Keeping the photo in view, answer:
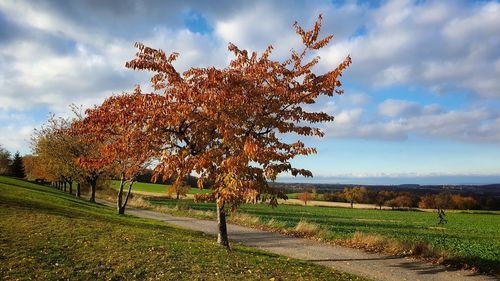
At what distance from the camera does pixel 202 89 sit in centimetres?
1219

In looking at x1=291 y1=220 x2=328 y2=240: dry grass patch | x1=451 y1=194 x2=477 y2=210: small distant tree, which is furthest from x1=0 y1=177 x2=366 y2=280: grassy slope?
x1=451 y1=194 x2=477 y2=210: small distant tree

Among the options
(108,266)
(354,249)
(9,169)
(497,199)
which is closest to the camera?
(108,266)

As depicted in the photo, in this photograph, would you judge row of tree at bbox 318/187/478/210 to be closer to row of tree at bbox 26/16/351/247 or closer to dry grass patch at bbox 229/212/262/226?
dry grass patch at bbox 229/212/262/226

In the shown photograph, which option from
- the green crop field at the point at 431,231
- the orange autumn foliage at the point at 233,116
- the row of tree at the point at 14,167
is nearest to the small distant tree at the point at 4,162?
the row of tree at the point at 14,167

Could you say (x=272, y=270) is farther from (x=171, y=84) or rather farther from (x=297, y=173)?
(x=171, y=84)

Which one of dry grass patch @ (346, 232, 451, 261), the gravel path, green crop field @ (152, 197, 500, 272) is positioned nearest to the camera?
the gravel path

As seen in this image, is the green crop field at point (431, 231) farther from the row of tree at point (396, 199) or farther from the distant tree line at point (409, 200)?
the distant tree line at point (409, 200)

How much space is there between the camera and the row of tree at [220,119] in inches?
453

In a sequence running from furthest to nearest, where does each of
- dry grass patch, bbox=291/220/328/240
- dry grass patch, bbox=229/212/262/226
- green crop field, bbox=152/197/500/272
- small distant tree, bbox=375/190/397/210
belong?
small distant tree, bbox=375/190/397/210 < dry grass patch, bbox=229/212/262/226 < dry grass patch, bbox=291/220/328/240 < green crop field, bbox=152/197/500/272

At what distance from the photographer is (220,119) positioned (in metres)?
12.0

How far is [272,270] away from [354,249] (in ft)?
27.2

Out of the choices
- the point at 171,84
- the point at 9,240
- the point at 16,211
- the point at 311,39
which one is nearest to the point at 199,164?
the point at 171,84

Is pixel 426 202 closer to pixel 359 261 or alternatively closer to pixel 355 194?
pixel 355 194

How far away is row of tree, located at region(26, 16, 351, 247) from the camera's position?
453 inches
